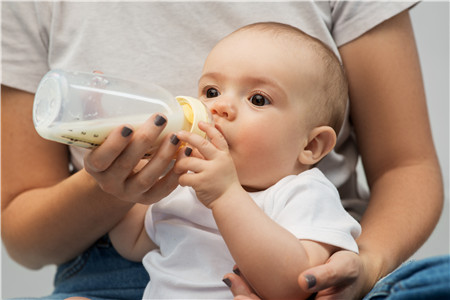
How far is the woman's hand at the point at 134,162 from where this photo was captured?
0.79 meters

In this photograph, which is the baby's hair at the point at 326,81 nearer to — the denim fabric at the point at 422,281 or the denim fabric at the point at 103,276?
the denim fabric at the point at 422,281

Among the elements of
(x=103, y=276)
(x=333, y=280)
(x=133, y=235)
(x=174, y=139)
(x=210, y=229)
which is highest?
(x=174, y=139)

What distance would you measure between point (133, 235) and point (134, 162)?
0.33 metres

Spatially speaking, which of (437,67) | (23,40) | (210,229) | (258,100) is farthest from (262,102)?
(437,67)

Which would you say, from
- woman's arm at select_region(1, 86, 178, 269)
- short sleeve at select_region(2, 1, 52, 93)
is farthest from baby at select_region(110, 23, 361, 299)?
short sleeve at select_region(2, 1, 52, 93)

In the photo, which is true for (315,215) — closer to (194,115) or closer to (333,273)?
(333,273)

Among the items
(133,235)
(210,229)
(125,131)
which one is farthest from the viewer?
(133,235)

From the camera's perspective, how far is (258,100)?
96 centimetres

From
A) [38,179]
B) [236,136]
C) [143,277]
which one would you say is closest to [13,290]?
[38,179]

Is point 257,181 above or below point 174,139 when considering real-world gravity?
below

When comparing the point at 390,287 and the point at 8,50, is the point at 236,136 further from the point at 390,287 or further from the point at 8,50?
the point at 8,50

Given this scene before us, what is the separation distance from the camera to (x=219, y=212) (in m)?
0.84

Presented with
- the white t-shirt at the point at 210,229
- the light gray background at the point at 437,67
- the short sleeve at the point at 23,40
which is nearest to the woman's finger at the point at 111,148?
the white t-shirt at the point at 210,229

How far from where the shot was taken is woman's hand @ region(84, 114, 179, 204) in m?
0.79
